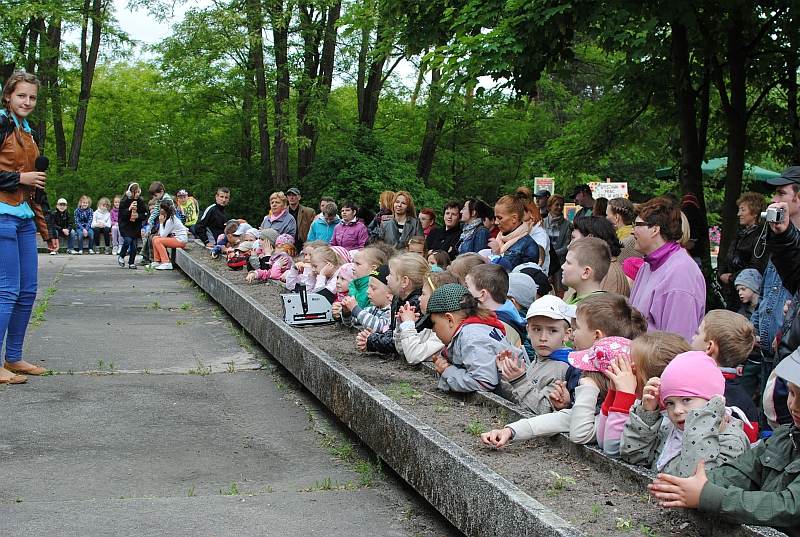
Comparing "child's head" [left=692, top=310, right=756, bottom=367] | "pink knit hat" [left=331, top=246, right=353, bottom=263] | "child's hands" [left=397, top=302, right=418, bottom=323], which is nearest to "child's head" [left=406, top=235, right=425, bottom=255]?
"pink knit hat" [left=331, top=246, right=353, bottom=263]

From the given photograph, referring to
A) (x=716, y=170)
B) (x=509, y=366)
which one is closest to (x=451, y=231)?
(x=509, y=366)

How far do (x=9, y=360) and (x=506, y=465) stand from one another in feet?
17.0

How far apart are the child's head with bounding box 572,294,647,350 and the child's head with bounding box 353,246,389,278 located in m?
4.51

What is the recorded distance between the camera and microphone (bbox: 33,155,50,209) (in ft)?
26.0

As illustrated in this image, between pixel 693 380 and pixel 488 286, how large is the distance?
2701 mm

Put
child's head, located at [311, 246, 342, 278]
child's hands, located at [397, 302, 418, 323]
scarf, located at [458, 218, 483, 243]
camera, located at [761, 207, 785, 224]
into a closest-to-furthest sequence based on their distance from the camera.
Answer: camera, located at [761, 207, 785, 224] → child's hands, located at [397, 302, 418, 323] → child's head, located at [311, 246, 342, 278] → scarf, located at [458, 218, 483, 243]

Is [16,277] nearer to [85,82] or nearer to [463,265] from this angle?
[463,265]

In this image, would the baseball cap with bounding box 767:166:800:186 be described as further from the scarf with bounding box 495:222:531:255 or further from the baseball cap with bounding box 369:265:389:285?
the baseball cap with bounding box 369:265:389:285

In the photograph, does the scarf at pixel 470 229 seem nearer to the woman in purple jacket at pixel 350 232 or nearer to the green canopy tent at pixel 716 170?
the woman in purple jacket at pixel 350 232

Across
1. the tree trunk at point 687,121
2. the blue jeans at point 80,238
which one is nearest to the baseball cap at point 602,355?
the tree trunk at point 687,121

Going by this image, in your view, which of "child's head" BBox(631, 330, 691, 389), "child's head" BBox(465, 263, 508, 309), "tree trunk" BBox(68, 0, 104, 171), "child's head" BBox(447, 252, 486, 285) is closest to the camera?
"child's head" BBox(631, 330, 691, 389)

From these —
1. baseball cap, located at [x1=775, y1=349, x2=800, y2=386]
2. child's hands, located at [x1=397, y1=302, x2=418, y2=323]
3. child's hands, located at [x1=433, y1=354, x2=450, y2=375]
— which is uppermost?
baseball cap, located at [x1=775, y1=349, x2=800, y2=386]

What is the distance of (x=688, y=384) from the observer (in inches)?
157

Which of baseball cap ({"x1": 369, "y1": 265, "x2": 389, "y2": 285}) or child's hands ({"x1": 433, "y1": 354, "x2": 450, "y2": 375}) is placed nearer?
child's hands ({"x1": 433, "y1": 354, "x2": 450, "y2": 375})
